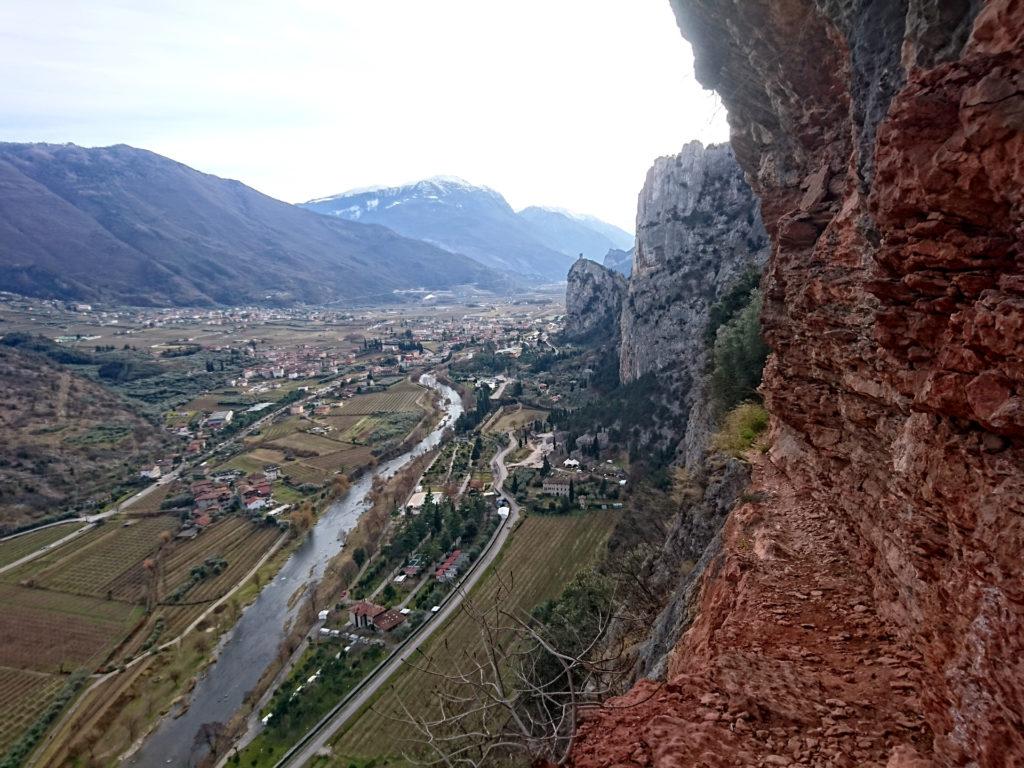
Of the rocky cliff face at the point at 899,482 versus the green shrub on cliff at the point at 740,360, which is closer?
the rocky cliff face at the point at 899,482

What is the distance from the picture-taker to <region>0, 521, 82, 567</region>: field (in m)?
51.5

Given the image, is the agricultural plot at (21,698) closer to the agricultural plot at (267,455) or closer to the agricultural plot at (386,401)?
the agricultural plot at (267,455)

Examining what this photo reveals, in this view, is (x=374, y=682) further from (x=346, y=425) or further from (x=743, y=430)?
(x=346, y=425)

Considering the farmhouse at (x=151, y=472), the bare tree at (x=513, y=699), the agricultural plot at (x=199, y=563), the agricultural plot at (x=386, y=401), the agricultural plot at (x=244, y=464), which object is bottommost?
the farmhouse at (x=151, y=472)

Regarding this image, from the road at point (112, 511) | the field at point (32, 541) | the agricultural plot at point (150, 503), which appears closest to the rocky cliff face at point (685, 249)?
the agricultural plot at point (150, 503)

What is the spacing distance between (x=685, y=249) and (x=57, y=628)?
2352 inches

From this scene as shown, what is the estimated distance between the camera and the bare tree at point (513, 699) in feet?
17.6

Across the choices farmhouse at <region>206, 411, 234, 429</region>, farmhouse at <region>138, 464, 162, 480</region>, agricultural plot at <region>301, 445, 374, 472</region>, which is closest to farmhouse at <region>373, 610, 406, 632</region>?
agricultural plot at <region>301, 445, 374, 472</region>

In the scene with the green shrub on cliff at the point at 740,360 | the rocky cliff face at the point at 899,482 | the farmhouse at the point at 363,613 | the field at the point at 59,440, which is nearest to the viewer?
the rocky cliff face at the point at 899,482

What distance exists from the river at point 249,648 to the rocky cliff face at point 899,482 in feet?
105

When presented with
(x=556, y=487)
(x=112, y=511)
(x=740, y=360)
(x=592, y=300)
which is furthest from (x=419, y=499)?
(x=592, y=300)

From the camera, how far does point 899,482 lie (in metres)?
5.94

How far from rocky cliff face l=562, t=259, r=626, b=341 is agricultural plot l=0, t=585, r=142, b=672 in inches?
3228

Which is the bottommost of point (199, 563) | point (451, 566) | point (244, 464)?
point (199, 563)
